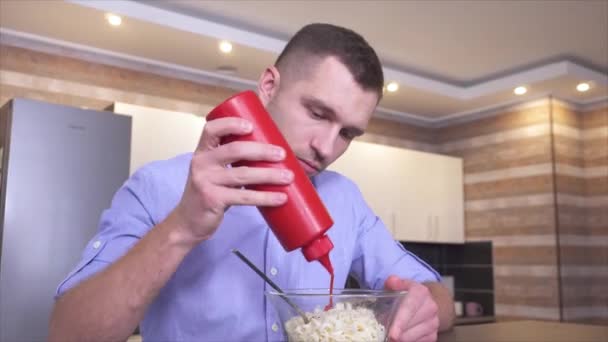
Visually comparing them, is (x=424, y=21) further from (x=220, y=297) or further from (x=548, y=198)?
(x=220, y=297)

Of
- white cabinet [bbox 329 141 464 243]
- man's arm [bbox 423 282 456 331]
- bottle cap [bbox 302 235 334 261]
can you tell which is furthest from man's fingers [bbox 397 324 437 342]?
white cabinet [bbox 329 141 464 243]

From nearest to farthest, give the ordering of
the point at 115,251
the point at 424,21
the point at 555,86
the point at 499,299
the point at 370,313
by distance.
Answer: the point at 370,313
the point at 115,251
the point at 424,21
the point at 555,86
the point at 499,299

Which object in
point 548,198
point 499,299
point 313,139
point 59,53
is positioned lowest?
point 499,299

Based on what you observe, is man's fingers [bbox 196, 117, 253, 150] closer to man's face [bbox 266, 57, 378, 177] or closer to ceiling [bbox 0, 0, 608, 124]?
man's face [bbox 266, 57, 378, 177]

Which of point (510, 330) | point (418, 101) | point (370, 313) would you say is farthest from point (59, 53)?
point (370, 313)

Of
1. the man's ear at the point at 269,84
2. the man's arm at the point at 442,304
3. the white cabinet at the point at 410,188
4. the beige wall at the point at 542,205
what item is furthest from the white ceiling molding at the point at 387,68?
the man's arm at the point at 442,304

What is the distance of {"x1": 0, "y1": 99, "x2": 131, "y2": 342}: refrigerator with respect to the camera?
2.39 meters

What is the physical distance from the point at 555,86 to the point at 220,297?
3601 mm

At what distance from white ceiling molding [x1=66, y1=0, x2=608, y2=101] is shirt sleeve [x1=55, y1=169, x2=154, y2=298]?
2109 mm

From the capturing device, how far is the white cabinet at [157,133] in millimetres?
2955

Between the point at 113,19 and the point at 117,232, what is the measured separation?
228cm

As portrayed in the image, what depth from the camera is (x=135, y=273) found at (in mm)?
687

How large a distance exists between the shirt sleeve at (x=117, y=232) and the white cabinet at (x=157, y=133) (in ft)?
6.69

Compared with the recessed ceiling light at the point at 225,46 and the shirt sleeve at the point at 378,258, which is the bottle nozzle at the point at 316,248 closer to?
the shirt sleeve at the point at 378,258
